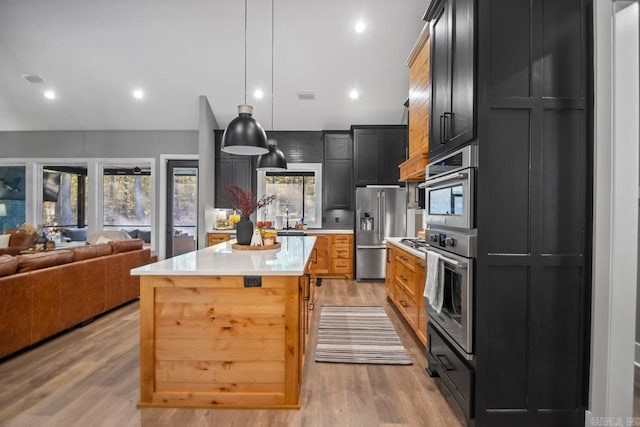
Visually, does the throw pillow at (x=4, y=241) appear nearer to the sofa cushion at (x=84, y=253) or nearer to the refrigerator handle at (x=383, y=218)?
the sofa cushion at (x=84, y=253)

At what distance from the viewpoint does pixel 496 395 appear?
1.75 meters

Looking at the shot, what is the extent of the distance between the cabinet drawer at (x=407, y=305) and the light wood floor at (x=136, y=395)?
229 millimetres

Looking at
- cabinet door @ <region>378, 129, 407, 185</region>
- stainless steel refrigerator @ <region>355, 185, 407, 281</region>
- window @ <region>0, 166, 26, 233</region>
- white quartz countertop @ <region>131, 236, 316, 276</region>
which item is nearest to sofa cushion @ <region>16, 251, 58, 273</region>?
white quartz countertop @ <region>131, 236, 316, 276</region>

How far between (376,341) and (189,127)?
17.2ft

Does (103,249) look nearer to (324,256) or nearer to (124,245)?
(124,245)

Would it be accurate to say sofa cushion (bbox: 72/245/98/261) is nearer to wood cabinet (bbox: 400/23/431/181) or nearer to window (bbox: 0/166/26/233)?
wood cabinet (bbox: 400/23/431/181)

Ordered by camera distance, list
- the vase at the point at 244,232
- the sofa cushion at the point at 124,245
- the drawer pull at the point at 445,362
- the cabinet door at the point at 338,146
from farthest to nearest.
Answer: the cabinet door at the point at 338,146, the sofa cushion at the point at 124,245, the vase at the point at 244,232, the drawer pull at the point at 445,362

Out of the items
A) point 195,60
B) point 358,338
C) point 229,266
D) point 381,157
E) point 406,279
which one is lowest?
point 358,338

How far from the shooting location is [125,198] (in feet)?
23.1

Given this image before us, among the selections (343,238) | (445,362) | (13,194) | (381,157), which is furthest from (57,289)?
(13,194)

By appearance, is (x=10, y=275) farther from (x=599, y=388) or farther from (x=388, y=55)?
(x=388, y=55)

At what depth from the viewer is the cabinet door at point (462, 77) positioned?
1782 millimetres

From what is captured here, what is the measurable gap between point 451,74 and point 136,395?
2.83 m

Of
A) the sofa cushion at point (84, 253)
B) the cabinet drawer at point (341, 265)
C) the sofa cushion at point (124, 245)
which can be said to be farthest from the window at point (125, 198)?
the cabinet drawer at point (341, 265)
